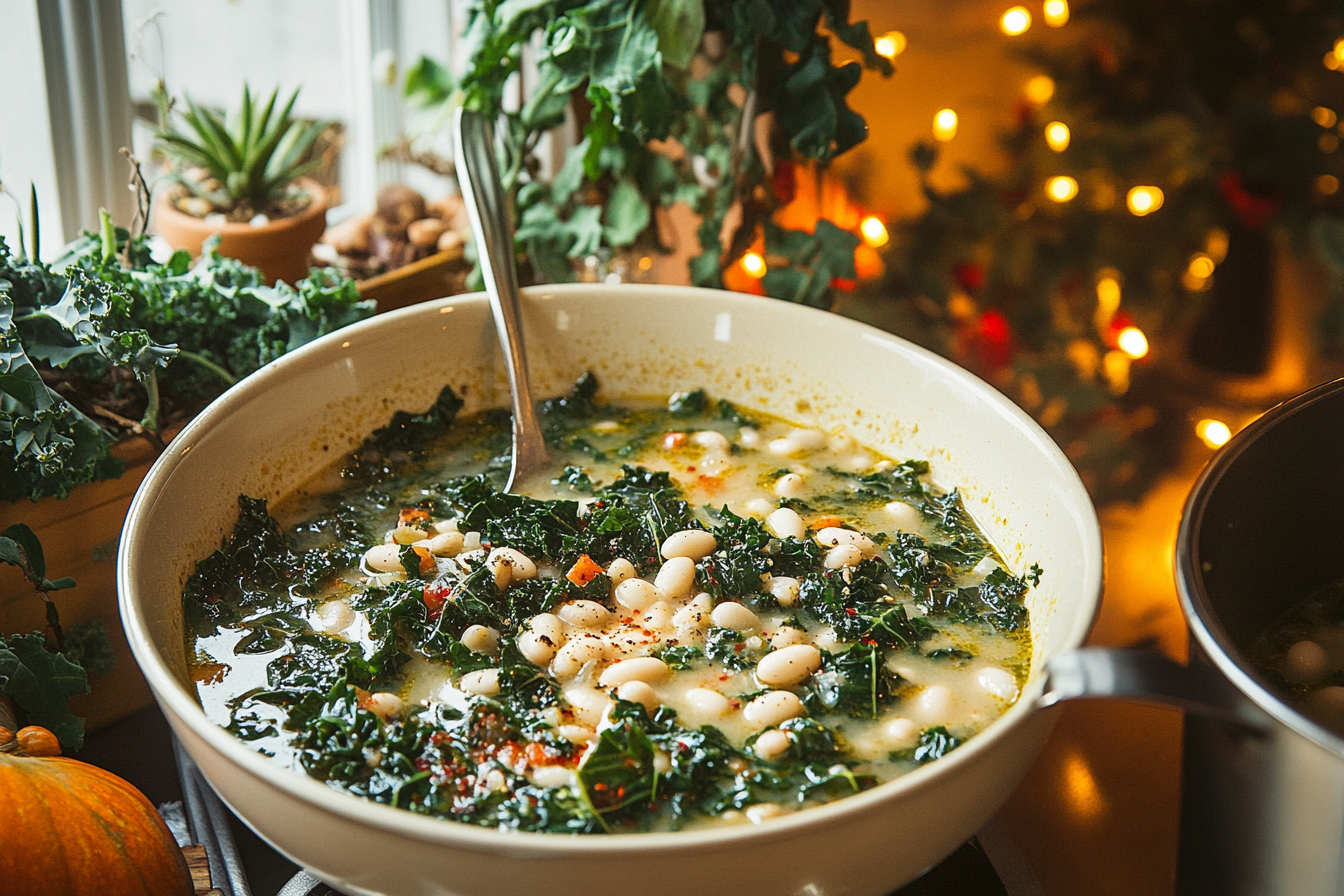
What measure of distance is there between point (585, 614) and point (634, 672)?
123mm

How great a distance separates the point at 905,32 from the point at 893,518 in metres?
2.13

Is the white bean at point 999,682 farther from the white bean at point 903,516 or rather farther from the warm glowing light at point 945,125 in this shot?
the warm glowing light at point 945,125

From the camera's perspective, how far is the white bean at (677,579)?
1345 mm

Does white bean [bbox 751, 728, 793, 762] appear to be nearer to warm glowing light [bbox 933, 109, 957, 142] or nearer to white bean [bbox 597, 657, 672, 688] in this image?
white bean [bbox 597, 657, 672, 688]

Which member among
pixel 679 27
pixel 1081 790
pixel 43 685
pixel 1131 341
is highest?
pixel 679 27

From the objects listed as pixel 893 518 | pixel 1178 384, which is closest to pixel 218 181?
pixel 893 518

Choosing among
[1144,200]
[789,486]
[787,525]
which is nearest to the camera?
[787,525]

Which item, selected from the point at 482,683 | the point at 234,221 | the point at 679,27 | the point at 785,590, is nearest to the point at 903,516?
the point at 785,590

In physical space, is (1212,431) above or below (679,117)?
below

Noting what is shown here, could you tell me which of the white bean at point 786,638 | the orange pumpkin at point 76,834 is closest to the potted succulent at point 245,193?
the orange pumpkin at point 76,834

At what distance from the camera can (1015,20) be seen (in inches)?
130

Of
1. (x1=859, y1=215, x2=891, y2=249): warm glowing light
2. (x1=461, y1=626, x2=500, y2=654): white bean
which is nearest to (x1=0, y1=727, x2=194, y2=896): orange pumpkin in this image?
(x1=461, y1=626, x2=500, y2=654): white bean

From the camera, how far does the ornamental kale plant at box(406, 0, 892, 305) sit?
1829mm

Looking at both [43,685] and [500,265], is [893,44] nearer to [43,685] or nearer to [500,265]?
[500,265]
